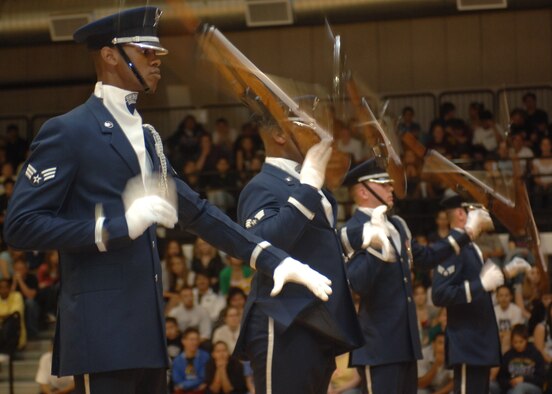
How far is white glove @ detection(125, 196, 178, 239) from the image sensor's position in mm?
2785

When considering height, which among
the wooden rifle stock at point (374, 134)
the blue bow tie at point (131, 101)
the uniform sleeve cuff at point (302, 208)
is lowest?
the uniform sleeve cuff at point (302, 208)

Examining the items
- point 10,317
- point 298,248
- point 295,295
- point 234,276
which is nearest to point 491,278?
point 298,248

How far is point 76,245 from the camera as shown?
9.10 feet

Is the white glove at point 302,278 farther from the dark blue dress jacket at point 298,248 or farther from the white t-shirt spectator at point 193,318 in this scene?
the white t-shirt spectator at point 193,318

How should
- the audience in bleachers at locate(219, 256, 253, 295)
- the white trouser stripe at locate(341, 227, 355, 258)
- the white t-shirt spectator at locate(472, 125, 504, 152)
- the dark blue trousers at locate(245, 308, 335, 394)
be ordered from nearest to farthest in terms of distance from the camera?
the dark blue trousers at locate(245, 308, 335, 394) → the white trouser stripe at locate(341, 227, 355, 258) → the audience in bleachers at locate(219, 256, 253, 295) → the white t-shirt spectator at locate(472, 125, 504, 152)

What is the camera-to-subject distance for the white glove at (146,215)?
279 cm

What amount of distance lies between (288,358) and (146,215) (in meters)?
1.08

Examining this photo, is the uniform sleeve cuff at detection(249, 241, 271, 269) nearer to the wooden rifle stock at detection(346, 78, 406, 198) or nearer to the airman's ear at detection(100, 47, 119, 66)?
the airman's ear at detection(100, 47, 119, 66)

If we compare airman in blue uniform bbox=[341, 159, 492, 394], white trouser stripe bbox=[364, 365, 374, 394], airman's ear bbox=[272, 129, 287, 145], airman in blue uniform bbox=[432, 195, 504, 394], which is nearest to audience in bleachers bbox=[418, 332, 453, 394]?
airman in blue uniform bbox=[432, 195, 504, 394]

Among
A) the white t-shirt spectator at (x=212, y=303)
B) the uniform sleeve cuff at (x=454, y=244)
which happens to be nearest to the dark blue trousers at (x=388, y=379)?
the uniform sleeve cuff at (x=454, y=244)

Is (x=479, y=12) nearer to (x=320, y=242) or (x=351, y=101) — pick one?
(x=351, y=101)

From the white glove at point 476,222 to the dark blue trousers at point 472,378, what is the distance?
0.78 metres

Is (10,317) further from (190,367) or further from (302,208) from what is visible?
(302,208)

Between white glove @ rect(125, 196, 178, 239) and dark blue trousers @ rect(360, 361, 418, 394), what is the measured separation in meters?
2.62
